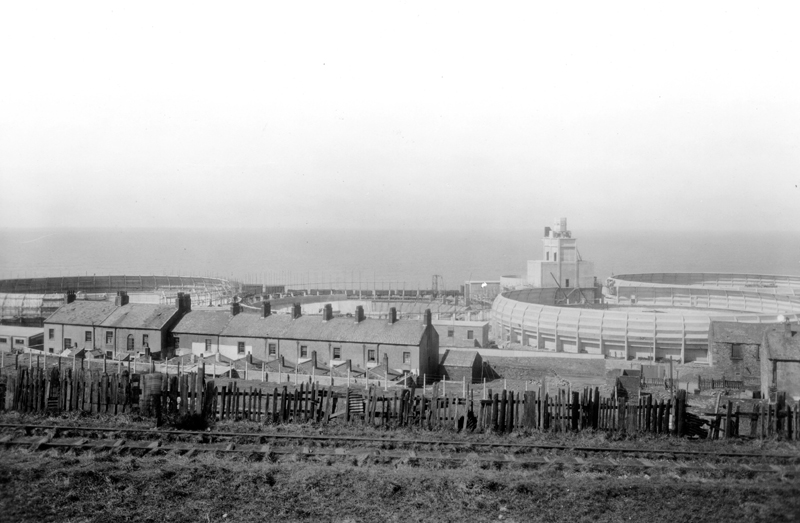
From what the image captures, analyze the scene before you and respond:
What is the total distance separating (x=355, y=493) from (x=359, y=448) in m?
3.35

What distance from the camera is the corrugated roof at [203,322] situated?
4231 cm

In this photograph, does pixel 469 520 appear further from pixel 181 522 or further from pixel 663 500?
pixel 181 522

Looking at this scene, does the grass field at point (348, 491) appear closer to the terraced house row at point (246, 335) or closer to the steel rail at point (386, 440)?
the steel rail at point (386, 440)

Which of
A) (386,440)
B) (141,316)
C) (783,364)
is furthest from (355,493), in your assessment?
(141,316)

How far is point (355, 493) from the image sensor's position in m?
13.1

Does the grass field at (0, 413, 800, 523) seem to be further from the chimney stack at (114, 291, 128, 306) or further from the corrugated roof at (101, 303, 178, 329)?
the chimney stack at (114, 291, 128, 306)

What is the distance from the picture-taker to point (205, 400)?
784 inches

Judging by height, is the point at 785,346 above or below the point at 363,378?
above

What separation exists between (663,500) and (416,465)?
501 centimetres

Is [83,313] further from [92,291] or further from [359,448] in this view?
[92,291]

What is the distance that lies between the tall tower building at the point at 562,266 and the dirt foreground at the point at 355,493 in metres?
70.5

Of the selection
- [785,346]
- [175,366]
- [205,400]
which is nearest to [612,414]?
[205,400]

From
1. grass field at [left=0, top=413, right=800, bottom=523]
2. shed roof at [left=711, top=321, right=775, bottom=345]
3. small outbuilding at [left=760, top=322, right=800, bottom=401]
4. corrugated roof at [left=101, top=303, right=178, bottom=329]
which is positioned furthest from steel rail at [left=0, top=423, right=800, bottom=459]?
corrugated roof at [left=101, top=303, right=178, bottom=329]

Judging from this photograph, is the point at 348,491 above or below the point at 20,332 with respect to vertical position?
above
